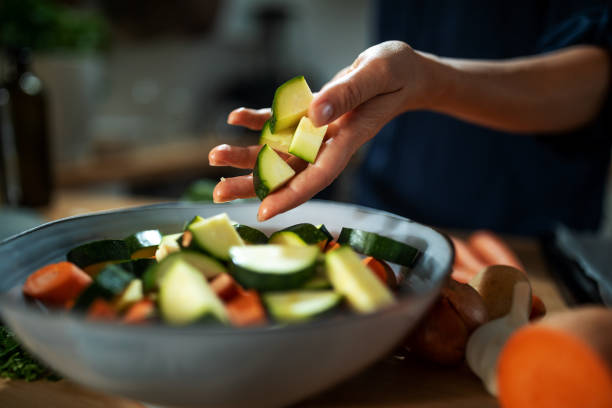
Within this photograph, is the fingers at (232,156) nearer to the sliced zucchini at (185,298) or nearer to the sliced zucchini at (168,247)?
the sliced zucchini at (168,247)

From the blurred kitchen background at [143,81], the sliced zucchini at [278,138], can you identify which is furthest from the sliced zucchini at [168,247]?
the blurred kitchen background at [143,81]

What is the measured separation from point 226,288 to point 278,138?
11.6 inches

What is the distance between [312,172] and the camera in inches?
28.9

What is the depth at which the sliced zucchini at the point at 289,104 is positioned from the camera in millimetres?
742

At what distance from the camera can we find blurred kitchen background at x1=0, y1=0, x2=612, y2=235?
171cm

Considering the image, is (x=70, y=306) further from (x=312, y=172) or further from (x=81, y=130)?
(x=81, y=130)

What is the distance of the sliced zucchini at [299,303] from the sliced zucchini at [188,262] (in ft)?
0.31

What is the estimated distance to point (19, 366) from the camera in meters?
0.66

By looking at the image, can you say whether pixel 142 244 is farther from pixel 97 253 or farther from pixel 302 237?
pixel 302 237

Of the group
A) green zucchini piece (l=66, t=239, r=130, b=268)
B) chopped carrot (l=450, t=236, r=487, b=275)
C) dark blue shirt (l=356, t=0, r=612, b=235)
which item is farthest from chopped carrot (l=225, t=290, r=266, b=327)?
dark blue shirt (l=356, t=0, r=612, b=235)

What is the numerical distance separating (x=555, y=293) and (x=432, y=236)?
50cm

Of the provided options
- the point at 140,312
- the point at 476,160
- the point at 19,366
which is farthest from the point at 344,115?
the point at 476,160

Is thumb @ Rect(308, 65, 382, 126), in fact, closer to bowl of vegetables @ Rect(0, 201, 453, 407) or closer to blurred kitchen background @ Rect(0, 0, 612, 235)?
bowl of vegetables @ Rect(0, 201, 453, 407)

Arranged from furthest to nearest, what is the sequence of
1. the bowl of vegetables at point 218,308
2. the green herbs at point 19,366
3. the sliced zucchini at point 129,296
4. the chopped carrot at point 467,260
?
the chopped carrot at point 467,260 → the green herbs at point 19,366 → the sliced zucchini at point 129,296 → the bowl of vegetables at point 218,308
